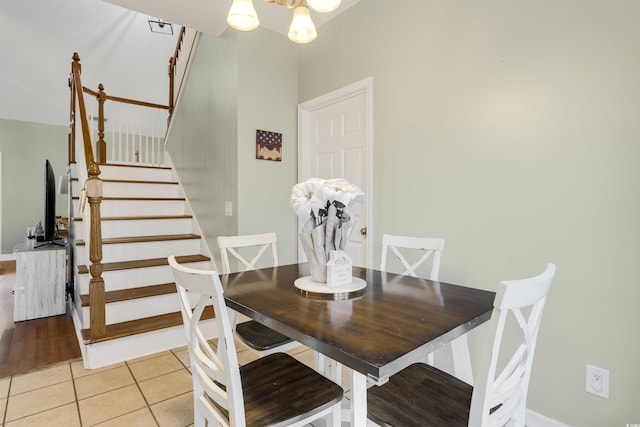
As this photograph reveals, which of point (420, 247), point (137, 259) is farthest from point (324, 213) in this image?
point (137, 259)

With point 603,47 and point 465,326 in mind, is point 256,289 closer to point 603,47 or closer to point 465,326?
point 465,326

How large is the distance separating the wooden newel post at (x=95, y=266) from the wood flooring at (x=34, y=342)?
38cm

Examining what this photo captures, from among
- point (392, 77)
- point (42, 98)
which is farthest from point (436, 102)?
point (42, 98)

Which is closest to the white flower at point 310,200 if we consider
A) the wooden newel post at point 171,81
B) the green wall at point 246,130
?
the green wall at point 246,130

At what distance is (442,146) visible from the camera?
2.02 metres

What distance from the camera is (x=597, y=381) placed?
1440 millimetres

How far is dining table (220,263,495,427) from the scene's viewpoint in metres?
0.84

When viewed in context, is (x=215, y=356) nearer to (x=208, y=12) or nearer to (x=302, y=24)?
(x=302, y=24)

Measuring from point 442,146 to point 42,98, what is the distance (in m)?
7.18

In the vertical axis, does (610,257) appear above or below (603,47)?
below

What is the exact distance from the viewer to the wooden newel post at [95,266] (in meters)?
2.25

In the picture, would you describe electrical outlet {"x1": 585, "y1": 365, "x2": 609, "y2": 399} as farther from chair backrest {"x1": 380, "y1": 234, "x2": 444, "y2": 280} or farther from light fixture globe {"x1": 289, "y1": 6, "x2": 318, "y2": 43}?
light fixture globe {"x1": 289, "y1": 6, "x2": 318, "y2": 43}

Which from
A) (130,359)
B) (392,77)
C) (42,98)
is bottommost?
(130,359)

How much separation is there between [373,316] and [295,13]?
1381 millimetres
